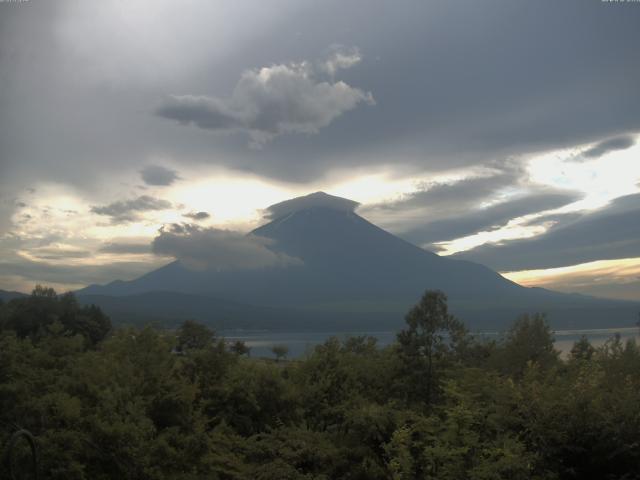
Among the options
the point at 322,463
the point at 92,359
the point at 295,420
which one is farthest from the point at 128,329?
the point at 322,463

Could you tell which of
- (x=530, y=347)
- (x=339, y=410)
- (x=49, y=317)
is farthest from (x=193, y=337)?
(x=49, y=317)

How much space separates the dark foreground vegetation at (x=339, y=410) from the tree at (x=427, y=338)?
40 mm

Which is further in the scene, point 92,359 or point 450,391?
point 92,359

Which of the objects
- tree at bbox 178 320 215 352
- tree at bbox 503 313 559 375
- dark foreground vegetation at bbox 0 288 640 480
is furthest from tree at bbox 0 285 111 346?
tree at bbox 503 313 559 375

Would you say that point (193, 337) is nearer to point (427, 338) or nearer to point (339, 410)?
point (339, 410)

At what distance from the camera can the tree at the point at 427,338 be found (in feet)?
51.1

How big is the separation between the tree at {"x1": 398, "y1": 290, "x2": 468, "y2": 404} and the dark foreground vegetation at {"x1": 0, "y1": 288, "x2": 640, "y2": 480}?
0.13 feet

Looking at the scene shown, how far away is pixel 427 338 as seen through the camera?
15891mm

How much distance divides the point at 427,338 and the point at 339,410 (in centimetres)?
316

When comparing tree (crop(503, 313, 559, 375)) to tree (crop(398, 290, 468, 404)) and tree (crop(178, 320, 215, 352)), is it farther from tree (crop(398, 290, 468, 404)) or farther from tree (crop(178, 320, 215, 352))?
tree (crop(178, 320, 215, 352))

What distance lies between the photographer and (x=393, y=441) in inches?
445

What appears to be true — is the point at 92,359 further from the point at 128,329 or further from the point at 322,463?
the point at 322,463

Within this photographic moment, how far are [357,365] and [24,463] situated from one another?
978 centimetres

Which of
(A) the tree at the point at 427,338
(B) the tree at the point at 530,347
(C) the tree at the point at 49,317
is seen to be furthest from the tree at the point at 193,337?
(C) the tree at the point at 49,317
